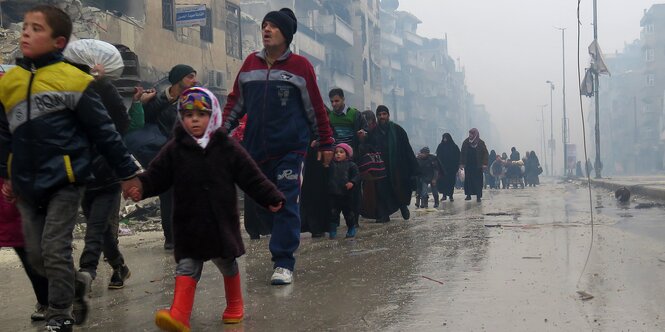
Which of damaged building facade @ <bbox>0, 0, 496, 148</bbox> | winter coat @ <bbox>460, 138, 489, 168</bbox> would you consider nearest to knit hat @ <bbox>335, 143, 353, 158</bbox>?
damaged building facade @ <bbox>0, 0, 496, 148</bbox>

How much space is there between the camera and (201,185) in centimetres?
397

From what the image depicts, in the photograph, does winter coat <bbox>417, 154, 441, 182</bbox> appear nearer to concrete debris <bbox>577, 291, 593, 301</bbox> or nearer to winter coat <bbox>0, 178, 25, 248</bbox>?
concrete debris <bbox>577, 291, 593, 301</bbox>

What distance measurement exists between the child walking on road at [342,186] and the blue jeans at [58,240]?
5.37 metres

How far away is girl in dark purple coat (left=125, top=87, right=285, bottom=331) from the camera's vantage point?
3957 mm

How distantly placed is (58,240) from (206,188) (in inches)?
27.7

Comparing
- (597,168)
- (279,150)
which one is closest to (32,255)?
(279,150)

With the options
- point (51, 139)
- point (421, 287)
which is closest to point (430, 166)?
point (421, 287)

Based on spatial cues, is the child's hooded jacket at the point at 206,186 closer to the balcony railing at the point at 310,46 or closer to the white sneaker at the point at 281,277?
the white sneaker at the point at 281,277

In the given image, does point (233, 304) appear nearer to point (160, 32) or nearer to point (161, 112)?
point (161, 112)

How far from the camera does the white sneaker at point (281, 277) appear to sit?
5391 millimetres

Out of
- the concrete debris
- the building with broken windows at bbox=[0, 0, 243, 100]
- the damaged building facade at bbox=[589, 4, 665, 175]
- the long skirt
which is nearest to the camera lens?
the concrete debris

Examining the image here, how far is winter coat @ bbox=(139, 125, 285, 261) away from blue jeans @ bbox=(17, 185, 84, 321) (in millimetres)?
377

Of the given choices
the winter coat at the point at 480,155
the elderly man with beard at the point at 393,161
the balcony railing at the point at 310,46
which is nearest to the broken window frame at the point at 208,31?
the winter coat at the point at 480,155

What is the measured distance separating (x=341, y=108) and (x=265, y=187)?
581 cm
